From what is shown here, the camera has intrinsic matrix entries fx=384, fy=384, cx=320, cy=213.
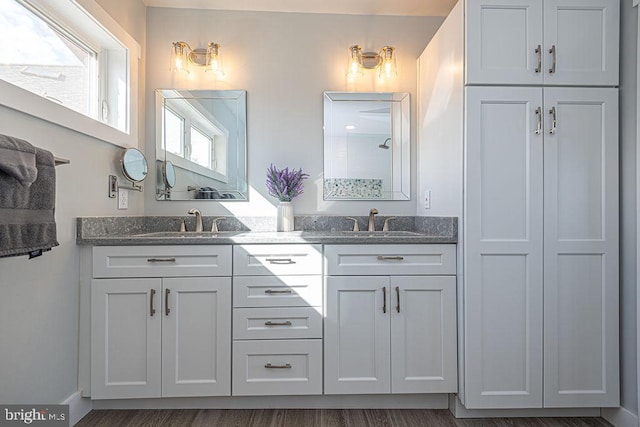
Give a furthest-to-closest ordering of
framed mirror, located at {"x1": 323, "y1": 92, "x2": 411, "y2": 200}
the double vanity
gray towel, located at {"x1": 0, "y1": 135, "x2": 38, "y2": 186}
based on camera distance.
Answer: framed mirror, located at {"x1": 323, "y1": 92, "x2": 411, "y2": 200}
the double vanity
gray towel, located at {"x1": 0, "y1": 135, "x2": 38, "y2": 186}

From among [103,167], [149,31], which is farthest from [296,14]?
[103,167]

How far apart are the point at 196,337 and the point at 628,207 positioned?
86.6 inches

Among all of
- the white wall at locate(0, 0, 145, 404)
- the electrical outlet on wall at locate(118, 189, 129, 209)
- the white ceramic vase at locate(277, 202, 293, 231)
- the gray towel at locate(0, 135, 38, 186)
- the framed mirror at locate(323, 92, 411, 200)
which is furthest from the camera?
the framed mirror at locate(323, 92, 411, 200)

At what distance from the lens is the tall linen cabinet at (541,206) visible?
1853mm

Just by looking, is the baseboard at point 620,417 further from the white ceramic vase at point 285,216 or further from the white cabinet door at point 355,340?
the white ceramic vase at point 285,216

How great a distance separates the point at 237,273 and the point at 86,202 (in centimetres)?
85

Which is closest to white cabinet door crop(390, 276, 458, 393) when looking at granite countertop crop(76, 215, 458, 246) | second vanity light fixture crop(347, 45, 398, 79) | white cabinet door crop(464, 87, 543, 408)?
white cabinet door crop(464, 87, 543, 408)

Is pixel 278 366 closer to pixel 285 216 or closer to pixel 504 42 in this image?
pixel 285 216

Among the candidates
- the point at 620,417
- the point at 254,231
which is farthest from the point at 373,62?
the point at 620,417

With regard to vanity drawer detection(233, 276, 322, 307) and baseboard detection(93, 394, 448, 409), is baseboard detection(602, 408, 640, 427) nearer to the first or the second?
baseboard detection(93, 394, 448, 409)

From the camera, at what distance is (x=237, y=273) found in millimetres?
1944

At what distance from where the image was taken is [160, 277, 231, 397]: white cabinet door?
1912mm

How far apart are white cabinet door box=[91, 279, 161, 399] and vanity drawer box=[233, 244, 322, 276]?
0.43 metres

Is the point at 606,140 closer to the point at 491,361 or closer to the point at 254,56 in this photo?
the point at 491,361
